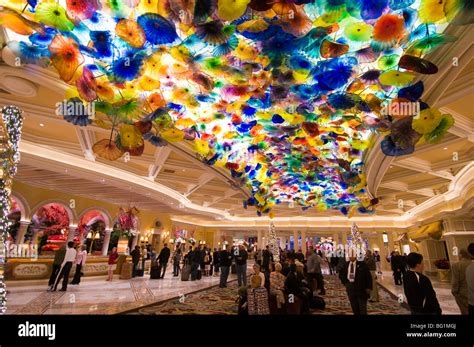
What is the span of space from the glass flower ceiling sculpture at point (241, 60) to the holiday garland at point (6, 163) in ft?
2.31

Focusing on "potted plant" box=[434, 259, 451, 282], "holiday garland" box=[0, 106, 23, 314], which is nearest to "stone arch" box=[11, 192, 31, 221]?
"holiday garland" box=[0, 106, 23, 314]

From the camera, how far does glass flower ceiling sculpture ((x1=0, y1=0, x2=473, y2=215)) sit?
112 inches

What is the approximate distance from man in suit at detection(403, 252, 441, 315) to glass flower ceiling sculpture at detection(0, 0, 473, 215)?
1851mm

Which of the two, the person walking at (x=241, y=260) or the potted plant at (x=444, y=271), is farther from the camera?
the potted plant at (x=444, y=271)

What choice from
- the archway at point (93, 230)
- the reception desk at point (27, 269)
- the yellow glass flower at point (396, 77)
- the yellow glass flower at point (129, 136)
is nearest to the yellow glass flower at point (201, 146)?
the yellow glass flower at point (129, 136)

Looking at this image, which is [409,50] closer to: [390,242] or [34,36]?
[34,36]

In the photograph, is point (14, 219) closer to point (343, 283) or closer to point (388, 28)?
point (343, 283)

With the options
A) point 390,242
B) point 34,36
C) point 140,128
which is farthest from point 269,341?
point 390,242

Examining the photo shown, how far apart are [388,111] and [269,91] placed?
6.01 ft

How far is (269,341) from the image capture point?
2.17m

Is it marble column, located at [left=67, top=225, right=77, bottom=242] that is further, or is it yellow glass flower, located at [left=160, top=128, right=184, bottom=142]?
marble column, located at [left=67, top=225, right=77, bottom=242]

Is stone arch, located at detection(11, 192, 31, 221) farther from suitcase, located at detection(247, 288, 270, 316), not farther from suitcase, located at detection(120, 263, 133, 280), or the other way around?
suitcase, located at detection(247, 288, 270, 316)

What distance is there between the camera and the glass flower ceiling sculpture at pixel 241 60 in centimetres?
285

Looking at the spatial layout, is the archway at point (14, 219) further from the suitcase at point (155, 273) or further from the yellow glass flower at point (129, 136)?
the yellow glass flower at point (129, 136)
